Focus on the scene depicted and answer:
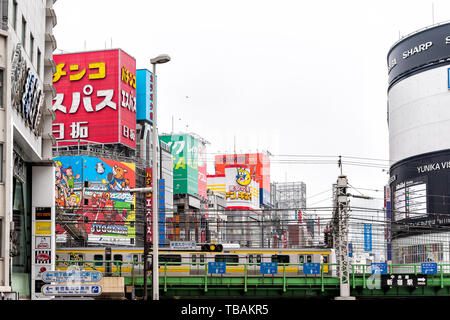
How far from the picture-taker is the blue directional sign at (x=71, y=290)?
30.3 metres

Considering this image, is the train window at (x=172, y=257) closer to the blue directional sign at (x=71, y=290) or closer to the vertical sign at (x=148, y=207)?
the blue directional sign at (x=71, y=290)

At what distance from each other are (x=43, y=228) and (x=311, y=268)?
20730 millimetres

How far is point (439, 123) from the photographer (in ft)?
358

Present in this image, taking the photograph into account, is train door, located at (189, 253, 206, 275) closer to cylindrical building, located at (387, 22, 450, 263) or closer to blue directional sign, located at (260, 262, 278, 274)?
blue directional sign, located at (260, 262, 278, 274)

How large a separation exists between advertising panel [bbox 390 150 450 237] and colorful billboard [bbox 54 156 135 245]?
1598 inches

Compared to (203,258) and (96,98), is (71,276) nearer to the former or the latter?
(203,258)

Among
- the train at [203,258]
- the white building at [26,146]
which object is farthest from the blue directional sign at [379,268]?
the white building at [26,146]

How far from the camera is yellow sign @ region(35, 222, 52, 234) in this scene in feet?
137

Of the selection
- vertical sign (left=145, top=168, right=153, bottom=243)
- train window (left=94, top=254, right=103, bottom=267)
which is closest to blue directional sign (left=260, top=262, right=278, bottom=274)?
train window (left=94, top=254, right=103, bottom=267)

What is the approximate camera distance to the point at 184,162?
146375 millimetres

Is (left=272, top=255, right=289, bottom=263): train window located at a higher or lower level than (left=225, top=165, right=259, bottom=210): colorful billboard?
lower

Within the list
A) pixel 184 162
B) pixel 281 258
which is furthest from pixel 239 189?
pixel 281 258
